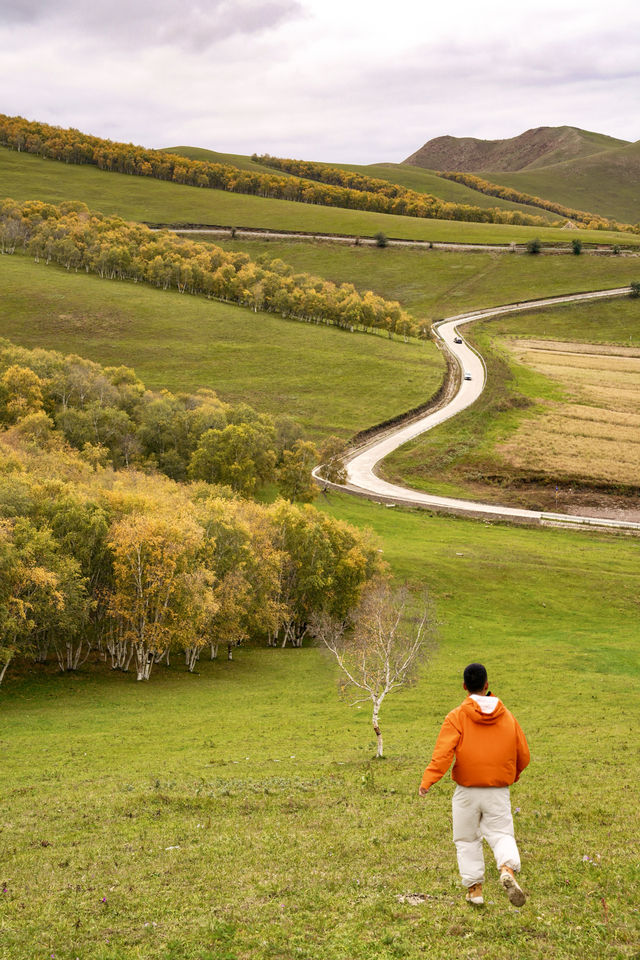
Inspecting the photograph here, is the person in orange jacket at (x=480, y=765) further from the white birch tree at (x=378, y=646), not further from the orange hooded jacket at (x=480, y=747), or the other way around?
the white birch tree at (x=378, y=646)

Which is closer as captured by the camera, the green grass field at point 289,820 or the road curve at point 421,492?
the green grass field at point 289,820

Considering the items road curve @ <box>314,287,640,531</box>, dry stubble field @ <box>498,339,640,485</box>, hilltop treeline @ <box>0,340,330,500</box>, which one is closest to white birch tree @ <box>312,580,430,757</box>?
hilltop treeline @ <box>0,340,330,500</box>

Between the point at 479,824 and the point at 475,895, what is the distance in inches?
58.8

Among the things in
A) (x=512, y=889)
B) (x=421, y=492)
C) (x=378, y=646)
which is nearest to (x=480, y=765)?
(x=512, y=889)

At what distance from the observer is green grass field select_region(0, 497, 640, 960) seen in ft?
41.9

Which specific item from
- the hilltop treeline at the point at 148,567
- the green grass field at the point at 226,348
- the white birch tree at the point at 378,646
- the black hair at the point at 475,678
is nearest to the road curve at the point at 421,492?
the green grass field at the point at 226,348

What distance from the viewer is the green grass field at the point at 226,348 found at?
483ft

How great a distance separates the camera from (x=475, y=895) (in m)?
13.0

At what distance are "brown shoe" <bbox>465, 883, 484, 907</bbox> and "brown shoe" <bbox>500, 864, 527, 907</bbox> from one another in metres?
1.24

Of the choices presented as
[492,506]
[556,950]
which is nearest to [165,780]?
[556,950]

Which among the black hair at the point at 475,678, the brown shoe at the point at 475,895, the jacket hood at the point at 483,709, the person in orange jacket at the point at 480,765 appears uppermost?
the black hair at the point at 475,678

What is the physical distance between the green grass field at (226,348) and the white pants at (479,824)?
122m

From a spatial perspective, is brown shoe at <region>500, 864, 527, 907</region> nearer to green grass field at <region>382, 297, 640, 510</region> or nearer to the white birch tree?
the white birch tree

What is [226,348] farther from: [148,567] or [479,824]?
[479,824]
